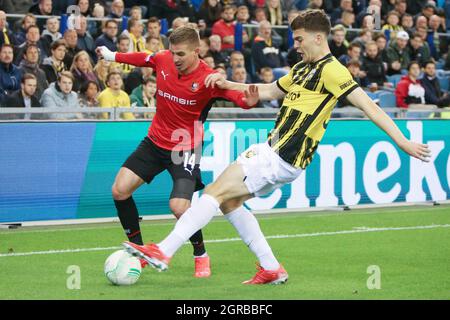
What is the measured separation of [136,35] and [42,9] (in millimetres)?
1635

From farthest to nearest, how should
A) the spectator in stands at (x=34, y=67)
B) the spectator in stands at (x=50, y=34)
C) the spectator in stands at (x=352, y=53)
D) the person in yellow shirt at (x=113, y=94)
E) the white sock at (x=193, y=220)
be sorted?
the spectator in stands at (x=352, y=53)
the spectator in stands at (x=50, y=34)
the spectator in stands at (x=34, y=67)
the person in yellow shirt at (x=113, y=94)
the white sock at (x=193, y=220)

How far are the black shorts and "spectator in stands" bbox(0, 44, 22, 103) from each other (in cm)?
563

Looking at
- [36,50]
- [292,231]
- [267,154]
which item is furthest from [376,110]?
[36,50]

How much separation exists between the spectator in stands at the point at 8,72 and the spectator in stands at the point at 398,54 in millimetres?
9169

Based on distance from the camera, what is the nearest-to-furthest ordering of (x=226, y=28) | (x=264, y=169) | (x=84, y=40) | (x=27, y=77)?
(x=264, y=169) < (x=27, y=77) < (x=84, y=40) < (x=226, y=28)

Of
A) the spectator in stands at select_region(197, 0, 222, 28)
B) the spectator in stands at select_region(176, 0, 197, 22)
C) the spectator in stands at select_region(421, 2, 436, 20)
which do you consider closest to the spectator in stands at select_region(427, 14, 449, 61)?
the spectator in stands at select_region(421, 2, 436, 20)

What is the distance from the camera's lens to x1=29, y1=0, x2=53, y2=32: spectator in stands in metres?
16.1

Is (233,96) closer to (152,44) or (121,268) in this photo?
(121,268)

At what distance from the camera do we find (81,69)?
14570mm

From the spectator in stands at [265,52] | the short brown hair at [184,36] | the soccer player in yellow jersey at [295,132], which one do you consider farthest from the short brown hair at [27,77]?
the soccer player in yellow jersey at [295,132]

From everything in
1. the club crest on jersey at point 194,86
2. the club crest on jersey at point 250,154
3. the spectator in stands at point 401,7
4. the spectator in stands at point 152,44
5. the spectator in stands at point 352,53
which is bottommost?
the club crest on jersey at point 250,154

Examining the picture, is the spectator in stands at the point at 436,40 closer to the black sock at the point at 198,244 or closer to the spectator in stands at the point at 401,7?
the spectator in stands at the point at 401,7

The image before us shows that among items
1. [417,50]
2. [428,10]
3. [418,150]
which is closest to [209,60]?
[417,50]

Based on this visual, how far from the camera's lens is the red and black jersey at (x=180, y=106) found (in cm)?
862
